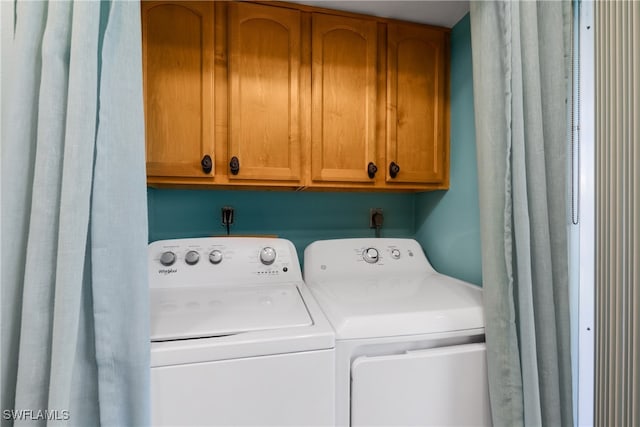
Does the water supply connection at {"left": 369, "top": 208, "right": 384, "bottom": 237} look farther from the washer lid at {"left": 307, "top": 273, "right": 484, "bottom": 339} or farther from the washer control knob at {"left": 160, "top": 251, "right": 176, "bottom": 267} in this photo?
the washer control knob at {"left": 160, "top": 251, "right": 176, "bottom": 267}

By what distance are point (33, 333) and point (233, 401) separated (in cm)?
43

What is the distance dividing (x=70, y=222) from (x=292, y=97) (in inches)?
37.6

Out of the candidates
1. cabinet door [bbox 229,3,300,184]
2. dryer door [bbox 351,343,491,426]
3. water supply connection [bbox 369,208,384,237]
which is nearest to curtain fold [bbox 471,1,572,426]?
dryer door [bbox 351,343,491,426]

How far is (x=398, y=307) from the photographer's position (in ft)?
2.86

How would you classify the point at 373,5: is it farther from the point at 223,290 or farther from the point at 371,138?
the point at 223,290

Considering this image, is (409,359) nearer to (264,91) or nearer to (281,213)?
(281,213)

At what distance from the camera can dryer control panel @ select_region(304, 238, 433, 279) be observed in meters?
1.33

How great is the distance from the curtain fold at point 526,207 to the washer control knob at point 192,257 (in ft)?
3.56

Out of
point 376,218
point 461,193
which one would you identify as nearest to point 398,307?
point 461,193

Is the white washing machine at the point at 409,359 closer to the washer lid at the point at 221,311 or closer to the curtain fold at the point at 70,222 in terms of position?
the washer lid at the point at 221,311

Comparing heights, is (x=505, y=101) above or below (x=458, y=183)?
above

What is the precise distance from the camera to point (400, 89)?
1.35 metres

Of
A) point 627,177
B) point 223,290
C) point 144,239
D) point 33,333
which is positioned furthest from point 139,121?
point 627,177

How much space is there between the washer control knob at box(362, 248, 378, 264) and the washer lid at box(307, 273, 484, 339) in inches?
8.1
